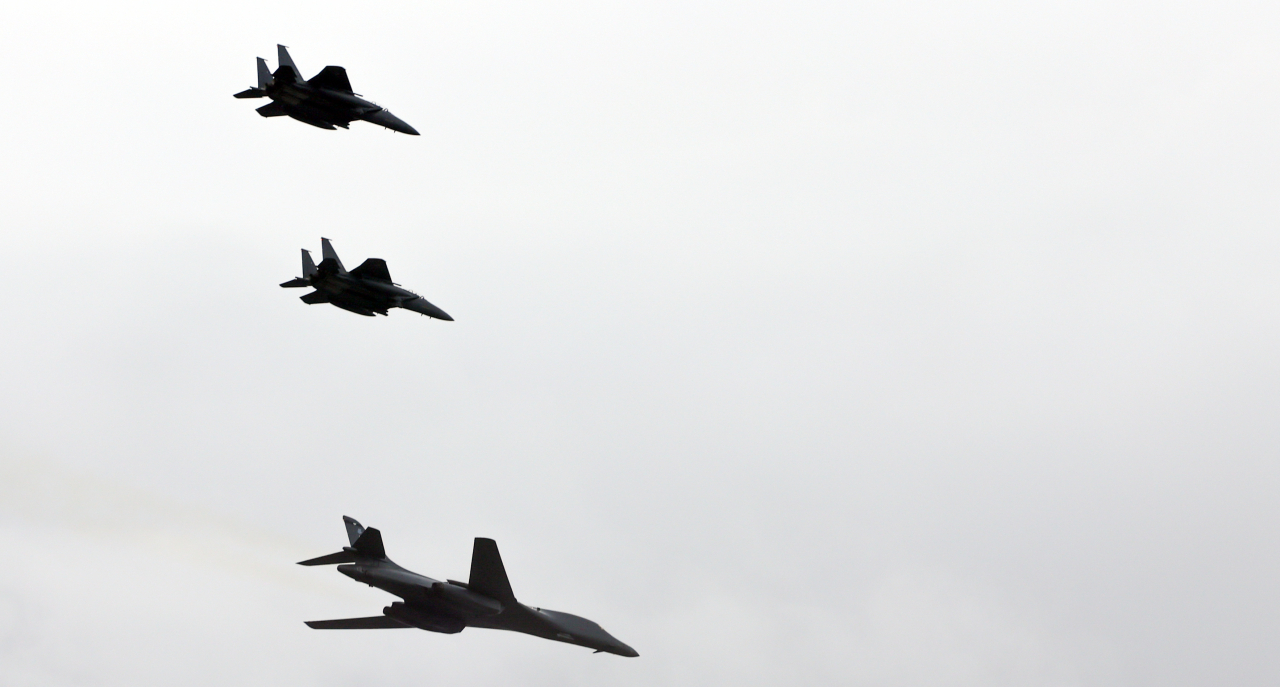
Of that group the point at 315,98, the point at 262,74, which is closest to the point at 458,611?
the point at 315,98

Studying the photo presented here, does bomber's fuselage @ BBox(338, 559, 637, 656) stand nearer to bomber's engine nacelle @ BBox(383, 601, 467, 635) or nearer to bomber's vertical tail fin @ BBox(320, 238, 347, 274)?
bomber's engine nacelle @ BBox(383, 601, 467, 635)

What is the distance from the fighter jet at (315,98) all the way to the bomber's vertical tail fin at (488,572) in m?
24.1

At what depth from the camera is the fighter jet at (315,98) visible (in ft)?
257

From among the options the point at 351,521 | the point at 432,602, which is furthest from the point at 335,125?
the point at 432,602

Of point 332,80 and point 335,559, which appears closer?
point 335,559

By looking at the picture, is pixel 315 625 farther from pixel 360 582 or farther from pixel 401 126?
pixel 401 126

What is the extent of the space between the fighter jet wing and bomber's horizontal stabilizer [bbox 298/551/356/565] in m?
25.6

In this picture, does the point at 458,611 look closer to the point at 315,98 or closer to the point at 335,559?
the point at 335,559

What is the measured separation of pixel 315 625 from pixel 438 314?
62.7 ft

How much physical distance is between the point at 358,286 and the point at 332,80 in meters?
11.7

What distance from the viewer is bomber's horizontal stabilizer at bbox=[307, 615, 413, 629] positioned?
76062 millimetres

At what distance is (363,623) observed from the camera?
78.1m

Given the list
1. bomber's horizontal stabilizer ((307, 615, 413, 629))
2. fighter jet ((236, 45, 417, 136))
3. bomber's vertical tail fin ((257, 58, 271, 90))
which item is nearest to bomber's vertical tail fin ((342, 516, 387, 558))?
bomber's horizontal stabilizer ((307, 615, 413, 629))

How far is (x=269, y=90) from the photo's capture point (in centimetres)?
7869
